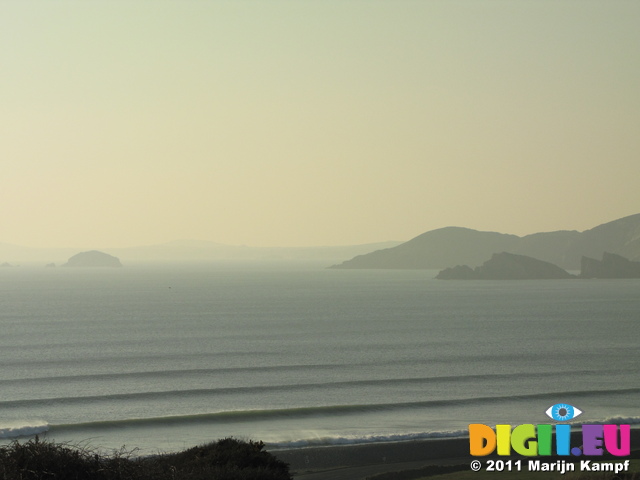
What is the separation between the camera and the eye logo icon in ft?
120

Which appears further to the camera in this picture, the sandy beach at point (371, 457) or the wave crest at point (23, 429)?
the wave crest at point (23, 429)

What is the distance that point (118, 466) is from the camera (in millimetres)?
14336

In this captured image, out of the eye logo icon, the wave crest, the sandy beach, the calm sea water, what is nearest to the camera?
the sandy beach

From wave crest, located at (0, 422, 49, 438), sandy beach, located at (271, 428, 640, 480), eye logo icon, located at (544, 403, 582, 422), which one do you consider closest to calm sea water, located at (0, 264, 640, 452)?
wave crest, located at (0, 422, 49, 438)

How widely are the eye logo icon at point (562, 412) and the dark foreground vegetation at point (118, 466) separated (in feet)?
71.9

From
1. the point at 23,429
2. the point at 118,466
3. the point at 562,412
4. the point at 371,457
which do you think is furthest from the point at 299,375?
the point at 118,466

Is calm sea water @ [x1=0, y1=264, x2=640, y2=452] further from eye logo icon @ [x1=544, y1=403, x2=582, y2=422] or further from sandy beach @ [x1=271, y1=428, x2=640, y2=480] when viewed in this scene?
sandy beach @ [x1=271, y1=428, x2=640, y2=480]

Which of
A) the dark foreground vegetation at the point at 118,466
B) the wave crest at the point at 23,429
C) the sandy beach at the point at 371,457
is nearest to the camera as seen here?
the dark foreground vegetation at the point at 118,466

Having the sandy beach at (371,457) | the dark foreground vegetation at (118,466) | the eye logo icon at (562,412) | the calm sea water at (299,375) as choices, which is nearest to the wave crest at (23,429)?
the calm sea water at (299,375)

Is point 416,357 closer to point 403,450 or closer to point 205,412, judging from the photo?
point 205,412

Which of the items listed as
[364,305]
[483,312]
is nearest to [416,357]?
[483,312]

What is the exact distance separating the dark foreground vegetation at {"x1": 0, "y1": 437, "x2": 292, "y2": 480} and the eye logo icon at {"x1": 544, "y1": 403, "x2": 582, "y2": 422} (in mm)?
21919

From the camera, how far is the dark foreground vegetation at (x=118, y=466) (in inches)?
533

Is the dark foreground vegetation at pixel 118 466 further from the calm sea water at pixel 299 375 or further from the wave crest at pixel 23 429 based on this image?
the wave crest at pixel 23 429
